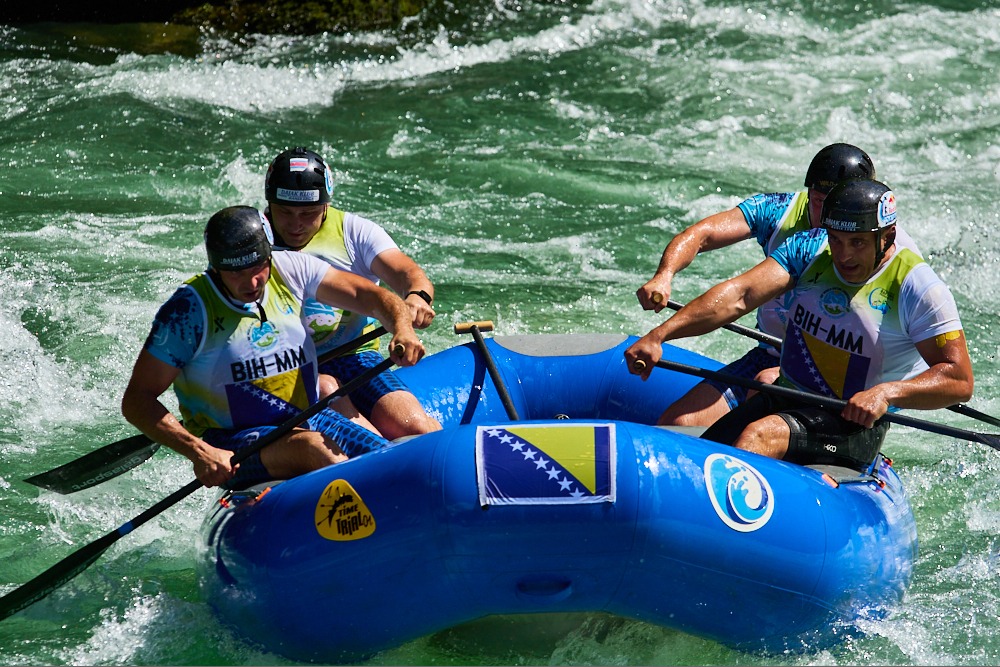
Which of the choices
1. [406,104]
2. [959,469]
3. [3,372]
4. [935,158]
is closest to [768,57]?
[935,158]

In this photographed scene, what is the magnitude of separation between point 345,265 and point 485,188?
15.8 feet

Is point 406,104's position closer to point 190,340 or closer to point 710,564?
point 190,340

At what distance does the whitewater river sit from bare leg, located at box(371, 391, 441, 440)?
2.73 feet

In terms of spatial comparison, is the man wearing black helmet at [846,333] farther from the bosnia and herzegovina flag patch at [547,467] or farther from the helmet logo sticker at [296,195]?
the helmet logo sticker at [296,195]

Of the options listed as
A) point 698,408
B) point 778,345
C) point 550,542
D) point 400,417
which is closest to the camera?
point 550,542

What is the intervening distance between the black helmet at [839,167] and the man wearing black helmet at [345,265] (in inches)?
66.2

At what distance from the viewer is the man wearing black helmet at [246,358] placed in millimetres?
4234

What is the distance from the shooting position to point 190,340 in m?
4.25

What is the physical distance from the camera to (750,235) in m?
5.55

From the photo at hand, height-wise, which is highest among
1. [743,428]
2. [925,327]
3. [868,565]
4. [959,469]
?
[925,327]

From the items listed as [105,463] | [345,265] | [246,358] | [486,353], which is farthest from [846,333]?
[105,463]

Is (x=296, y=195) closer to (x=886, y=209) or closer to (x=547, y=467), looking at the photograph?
(x=547, y=467)

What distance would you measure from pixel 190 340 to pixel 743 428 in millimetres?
2035

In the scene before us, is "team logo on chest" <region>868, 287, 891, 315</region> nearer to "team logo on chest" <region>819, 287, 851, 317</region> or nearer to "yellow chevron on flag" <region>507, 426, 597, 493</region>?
"team logo on chest" <region>819, 287, 851, 317</region>
